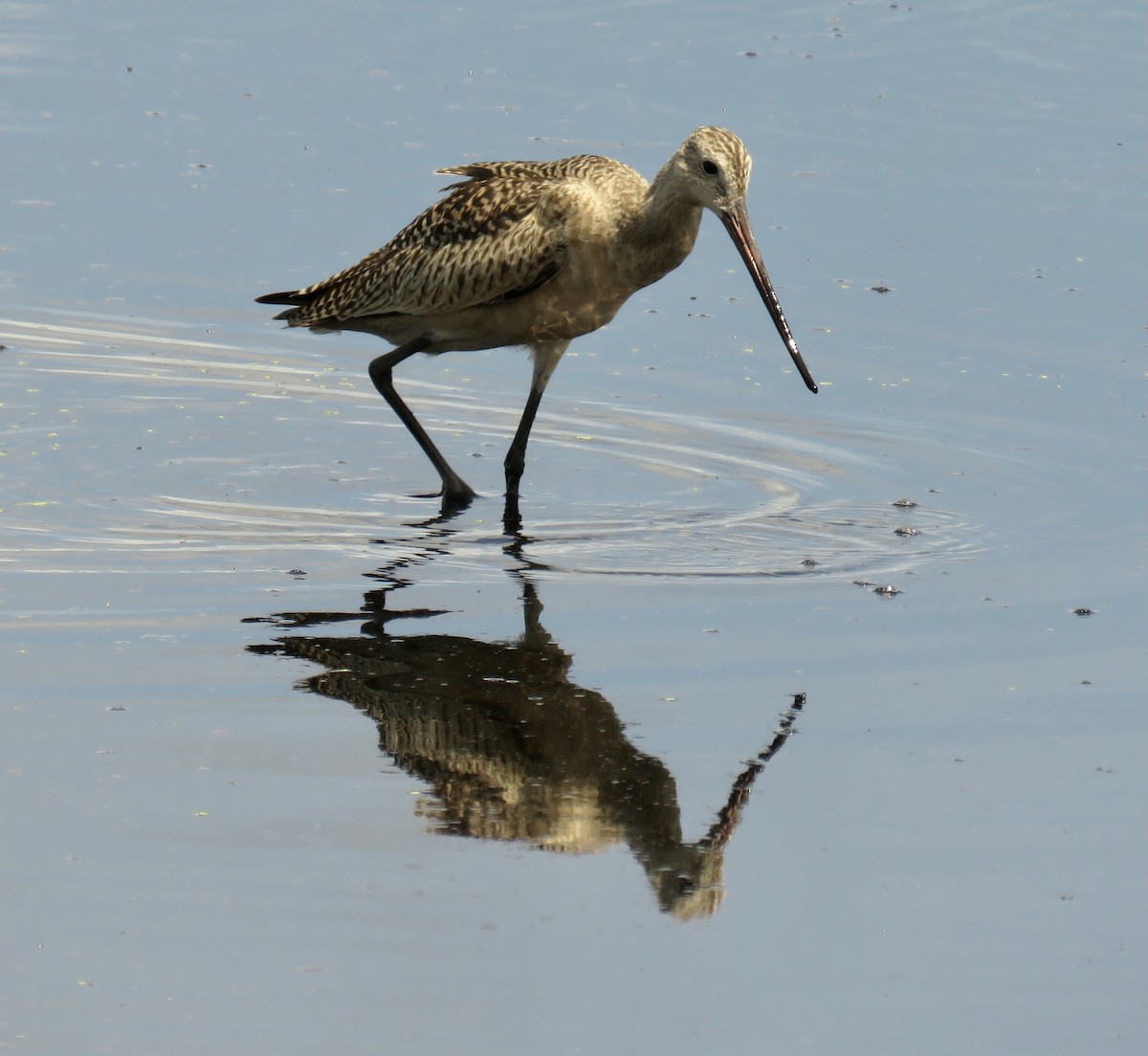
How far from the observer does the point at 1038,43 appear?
1430cm

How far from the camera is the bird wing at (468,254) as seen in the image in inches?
345

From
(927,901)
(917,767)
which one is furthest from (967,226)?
(927,901)

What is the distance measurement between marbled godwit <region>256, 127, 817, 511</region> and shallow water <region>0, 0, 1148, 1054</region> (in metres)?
0.54

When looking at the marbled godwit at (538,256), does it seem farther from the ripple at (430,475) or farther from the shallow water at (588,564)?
the shallow water at (588,564)

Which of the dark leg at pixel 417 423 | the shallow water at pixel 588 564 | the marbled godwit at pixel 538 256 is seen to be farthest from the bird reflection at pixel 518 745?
the marbled godwit at pixel 538 256

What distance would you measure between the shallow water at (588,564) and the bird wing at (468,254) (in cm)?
63

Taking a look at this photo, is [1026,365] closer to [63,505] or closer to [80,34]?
[63,505]

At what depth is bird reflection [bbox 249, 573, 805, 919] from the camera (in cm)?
557

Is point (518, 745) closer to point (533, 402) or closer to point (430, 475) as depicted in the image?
point (533, 402)

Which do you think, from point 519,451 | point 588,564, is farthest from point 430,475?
point 588,564

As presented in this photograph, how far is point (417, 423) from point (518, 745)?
10.8 feet

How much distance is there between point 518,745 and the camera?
614 cm

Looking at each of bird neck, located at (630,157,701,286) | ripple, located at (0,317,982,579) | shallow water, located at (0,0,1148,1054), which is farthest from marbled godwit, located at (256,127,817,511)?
shallow water, located at (0,0,1148,1054)

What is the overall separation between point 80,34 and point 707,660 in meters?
9.21
